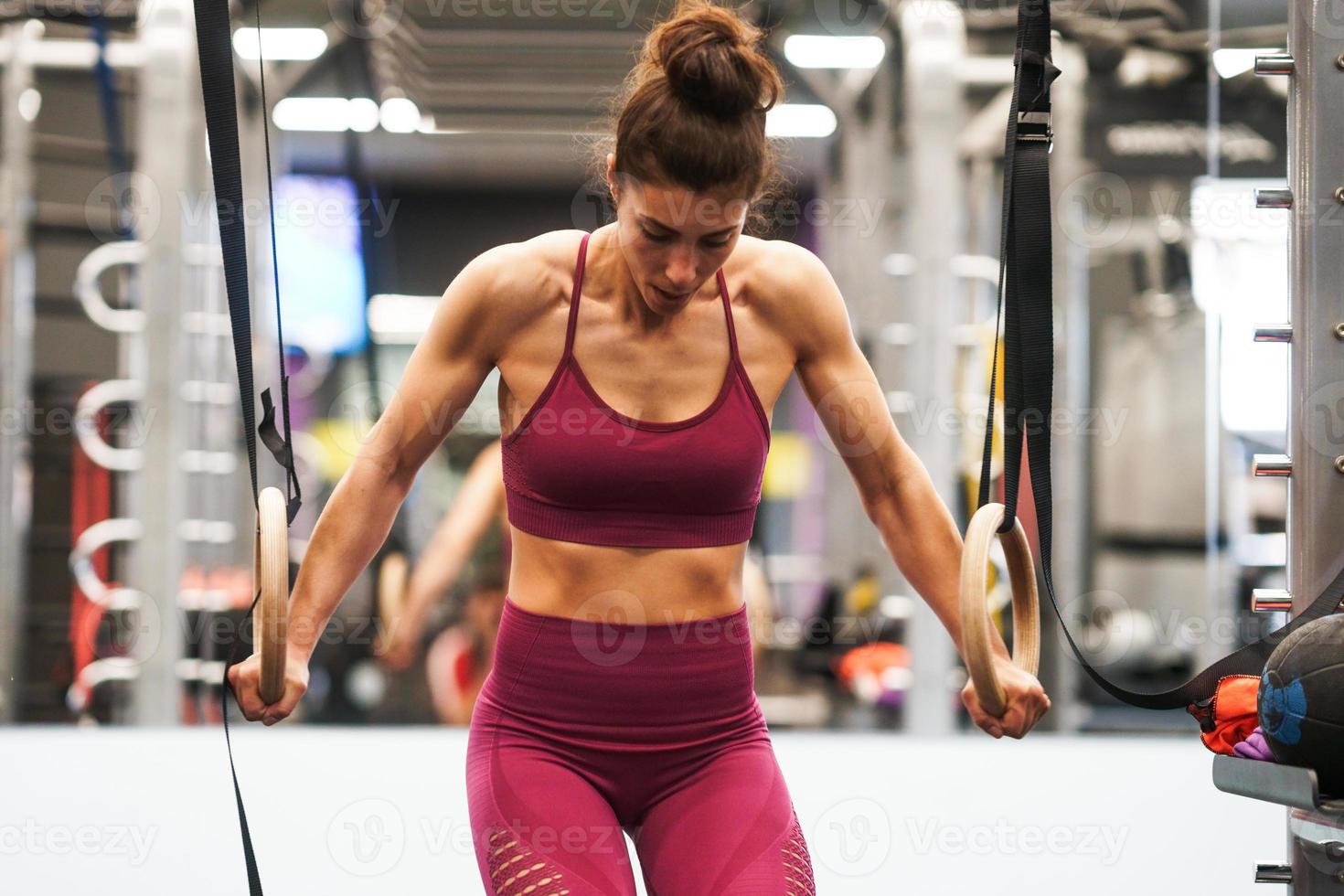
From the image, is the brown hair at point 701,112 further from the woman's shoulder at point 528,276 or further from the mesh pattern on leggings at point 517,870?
the mesh pattern on leggings at point 517,870

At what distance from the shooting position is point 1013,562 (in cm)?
159

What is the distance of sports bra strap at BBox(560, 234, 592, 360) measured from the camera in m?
1.58

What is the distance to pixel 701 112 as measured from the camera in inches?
58.3

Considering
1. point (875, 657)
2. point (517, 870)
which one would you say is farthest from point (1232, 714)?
point (875, 657)

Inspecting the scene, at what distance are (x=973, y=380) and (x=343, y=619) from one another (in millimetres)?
3167

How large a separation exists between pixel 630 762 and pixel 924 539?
0.49 metres

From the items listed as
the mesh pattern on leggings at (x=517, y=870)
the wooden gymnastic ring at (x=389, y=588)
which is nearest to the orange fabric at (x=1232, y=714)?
the mesh pattern on leggings at (x=517, y=870)

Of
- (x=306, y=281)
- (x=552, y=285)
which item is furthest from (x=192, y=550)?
(x=552, y=285)

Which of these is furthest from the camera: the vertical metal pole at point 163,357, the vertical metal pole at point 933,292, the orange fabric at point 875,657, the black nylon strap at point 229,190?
the orange fabric at point 875,657

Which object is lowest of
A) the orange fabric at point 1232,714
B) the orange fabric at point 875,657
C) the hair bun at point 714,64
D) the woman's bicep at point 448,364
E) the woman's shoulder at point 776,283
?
the orange fabric at point 875,657

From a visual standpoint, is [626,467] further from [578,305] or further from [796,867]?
[796,867]

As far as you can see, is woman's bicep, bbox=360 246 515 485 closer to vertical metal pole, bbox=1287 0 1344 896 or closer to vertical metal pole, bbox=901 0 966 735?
vertical metal pole, bbox=1287 0 1344 896

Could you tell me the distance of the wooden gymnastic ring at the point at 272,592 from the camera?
55.9 inches

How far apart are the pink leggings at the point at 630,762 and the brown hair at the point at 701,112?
Result: 0.55 m
